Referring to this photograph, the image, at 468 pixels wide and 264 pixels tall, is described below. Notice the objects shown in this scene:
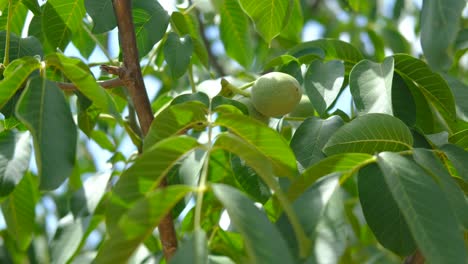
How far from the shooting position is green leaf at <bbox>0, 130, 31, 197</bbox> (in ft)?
4.14

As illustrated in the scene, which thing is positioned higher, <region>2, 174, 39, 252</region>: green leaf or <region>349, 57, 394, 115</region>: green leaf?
<region>349, 57, 394, 115</region>: green leaf

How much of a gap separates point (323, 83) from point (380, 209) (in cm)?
30

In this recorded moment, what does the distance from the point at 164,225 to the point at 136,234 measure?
1.45ft

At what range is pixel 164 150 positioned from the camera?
1041 millimetres

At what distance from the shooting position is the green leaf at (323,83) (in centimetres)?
142

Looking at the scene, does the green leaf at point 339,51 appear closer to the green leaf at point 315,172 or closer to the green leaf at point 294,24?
the green leaf at point 294,24

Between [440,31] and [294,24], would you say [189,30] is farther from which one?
[440,31]

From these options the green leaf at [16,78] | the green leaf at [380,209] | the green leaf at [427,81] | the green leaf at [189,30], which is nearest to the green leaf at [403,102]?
the green leaf at [427,81]

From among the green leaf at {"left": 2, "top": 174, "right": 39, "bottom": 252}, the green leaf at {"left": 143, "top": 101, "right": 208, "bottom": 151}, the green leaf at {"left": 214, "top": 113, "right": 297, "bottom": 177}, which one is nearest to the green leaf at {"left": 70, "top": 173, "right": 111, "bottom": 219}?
the green leaf at {"left": 2, "top": 174, "right": 39, "bottom": 252}

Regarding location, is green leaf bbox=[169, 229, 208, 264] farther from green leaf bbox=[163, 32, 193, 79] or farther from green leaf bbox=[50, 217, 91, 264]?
green leaf bbox=[50, 217, 91, 264]

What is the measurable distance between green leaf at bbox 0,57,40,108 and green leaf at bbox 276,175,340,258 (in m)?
0.49

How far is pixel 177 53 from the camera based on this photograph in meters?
1.58

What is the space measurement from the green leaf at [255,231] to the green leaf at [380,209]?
1.22ft

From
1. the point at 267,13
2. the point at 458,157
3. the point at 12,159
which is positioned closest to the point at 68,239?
the point at 12,159
